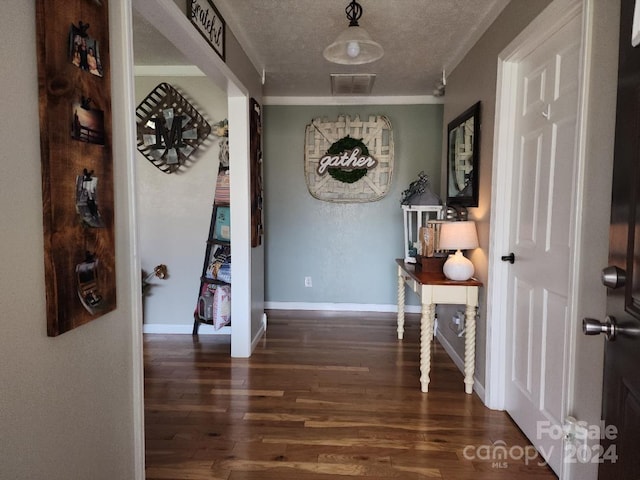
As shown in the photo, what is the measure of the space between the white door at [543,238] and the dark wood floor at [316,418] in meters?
0.26

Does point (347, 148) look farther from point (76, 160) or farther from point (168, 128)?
point (76, 160)

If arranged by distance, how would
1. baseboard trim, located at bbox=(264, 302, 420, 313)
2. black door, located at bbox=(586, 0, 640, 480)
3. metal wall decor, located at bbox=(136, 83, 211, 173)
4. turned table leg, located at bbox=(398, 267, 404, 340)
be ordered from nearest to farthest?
black door, located at bbox=(586, 0, 640, 480) → metal wall decor, located at bbox=(136, 83, 211, 173) → turned table leg, located at bbox=(398, 267, 404, 340) → baseboard trim, located at bbox=(264, 302, 420, 313)

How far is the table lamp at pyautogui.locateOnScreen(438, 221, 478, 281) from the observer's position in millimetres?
2686

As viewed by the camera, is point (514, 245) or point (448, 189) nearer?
point (514, 245)

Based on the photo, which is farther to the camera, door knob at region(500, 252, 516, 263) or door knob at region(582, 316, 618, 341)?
door knob at region(500, 252, 516, 263)

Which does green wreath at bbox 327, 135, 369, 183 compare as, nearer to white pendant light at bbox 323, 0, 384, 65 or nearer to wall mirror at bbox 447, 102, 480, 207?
wall mirror at bbox 447, 102, 480, 207

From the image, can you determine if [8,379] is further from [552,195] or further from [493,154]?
[493,154]

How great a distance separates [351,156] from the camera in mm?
4477

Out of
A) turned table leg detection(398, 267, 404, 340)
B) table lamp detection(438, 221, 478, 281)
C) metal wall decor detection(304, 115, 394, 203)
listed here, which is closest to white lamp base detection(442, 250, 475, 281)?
table lamp detection(438, 221, 478, 281)

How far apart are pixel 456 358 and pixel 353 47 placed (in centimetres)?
233

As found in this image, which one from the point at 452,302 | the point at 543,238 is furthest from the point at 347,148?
the point at 543,238

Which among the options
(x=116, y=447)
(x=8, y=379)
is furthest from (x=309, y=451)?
(x=8, y=379)

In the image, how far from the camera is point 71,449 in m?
1.21

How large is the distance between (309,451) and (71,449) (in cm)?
115
